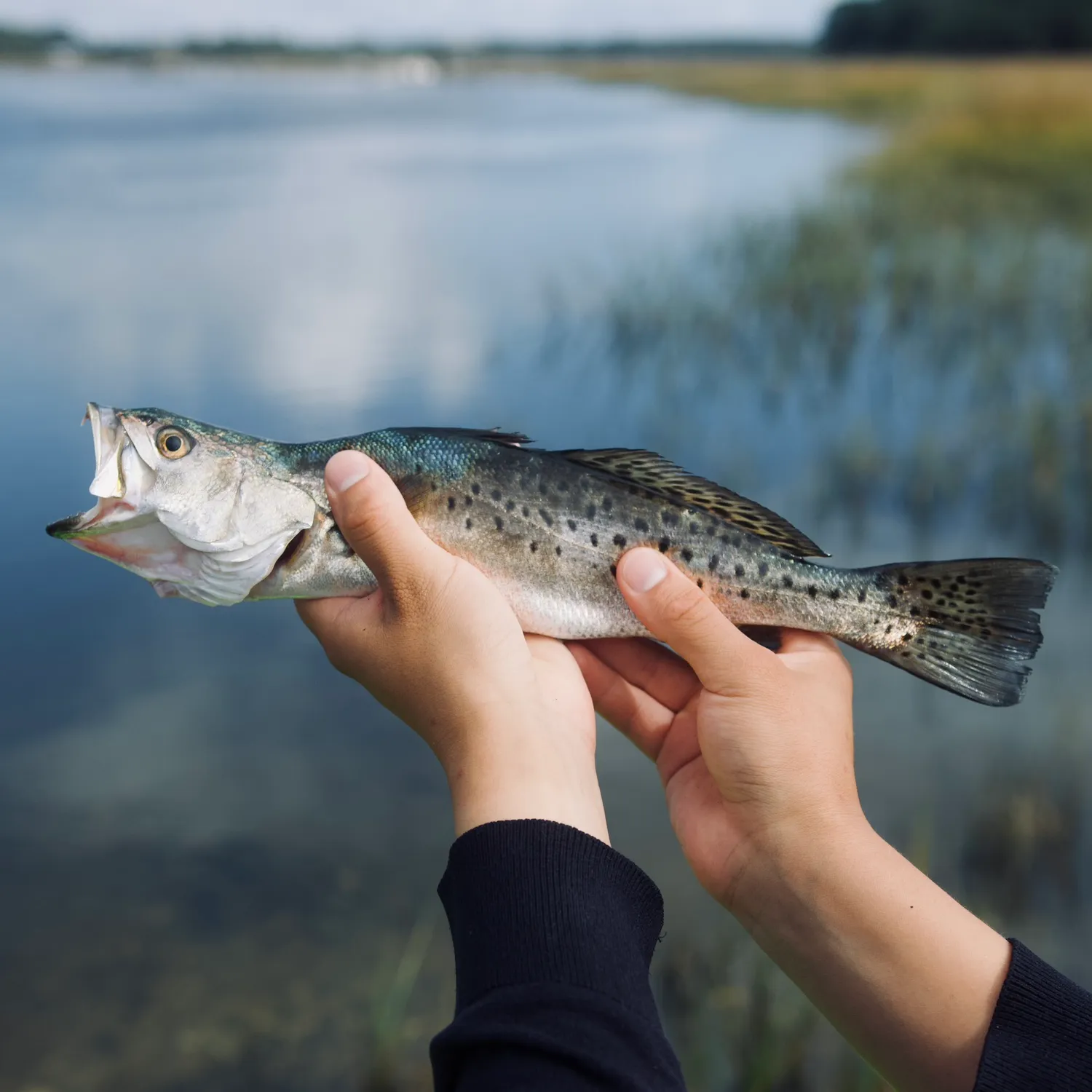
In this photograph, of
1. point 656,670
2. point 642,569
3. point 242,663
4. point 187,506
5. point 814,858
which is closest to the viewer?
point 814,858

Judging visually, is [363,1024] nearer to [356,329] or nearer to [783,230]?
[356,329]

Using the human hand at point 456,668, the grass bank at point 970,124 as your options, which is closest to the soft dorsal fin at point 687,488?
the human hand at point 456,668

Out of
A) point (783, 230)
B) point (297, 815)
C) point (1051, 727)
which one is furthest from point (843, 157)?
point (297, 815)

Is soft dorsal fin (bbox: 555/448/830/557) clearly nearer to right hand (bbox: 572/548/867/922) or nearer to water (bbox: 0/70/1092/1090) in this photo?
right hand (bbox: 572/548/867/922)

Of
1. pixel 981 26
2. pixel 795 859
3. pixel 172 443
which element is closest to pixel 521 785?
pixel 795 859

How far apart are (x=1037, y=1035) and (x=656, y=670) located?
4.79 ft

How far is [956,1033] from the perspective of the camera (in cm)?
241

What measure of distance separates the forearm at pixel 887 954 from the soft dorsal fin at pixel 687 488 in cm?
90

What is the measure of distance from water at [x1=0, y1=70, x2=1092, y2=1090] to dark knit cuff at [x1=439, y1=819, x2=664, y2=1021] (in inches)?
108

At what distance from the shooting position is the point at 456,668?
266cm

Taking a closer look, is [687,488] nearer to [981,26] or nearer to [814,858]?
[814,858]

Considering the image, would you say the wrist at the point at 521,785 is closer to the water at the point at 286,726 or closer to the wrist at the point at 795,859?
the wrist at the point at 795,859

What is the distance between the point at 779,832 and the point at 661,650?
0.82 m

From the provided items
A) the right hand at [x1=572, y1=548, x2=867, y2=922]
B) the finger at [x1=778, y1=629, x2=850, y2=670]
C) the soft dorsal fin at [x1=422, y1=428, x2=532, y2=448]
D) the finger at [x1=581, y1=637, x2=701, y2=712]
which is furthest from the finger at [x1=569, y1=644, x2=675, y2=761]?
the soft dorsal fin at [x1=422, y1=428, x2=532, y2=448]
